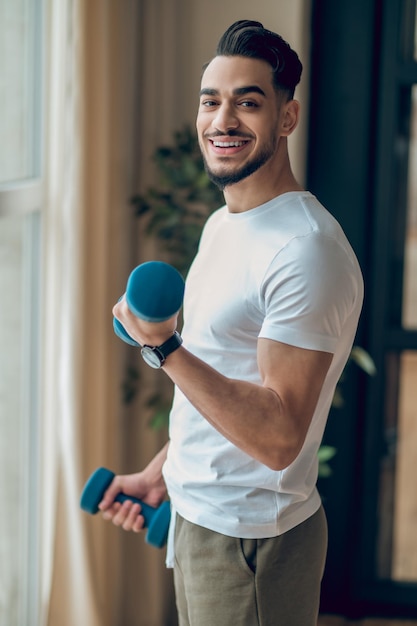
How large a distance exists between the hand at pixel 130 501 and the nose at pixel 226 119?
2.29 feet

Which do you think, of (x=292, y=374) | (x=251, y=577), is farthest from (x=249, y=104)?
(x=251, y=577)

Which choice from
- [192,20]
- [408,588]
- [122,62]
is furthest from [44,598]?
[192,20]

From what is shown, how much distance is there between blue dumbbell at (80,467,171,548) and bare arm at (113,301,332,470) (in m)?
0.41

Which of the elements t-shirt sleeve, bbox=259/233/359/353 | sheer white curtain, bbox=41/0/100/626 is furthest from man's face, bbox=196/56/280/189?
sheer white curtain, bbox=41/0/100/626

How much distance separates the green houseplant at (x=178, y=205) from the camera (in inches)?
103

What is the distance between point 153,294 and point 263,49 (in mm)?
443

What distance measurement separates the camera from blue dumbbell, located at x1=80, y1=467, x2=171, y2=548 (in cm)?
164

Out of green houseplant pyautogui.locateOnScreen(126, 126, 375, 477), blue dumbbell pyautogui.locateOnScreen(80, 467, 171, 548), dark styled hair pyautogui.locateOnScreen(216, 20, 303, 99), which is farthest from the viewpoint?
green houseplant pyautogui.locateOnScreen(126, 126, 375, 477)

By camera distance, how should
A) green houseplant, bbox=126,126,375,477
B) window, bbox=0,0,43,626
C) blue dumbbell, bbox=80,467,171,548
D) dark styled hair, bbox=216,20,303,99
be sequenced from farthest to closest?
green houseplant, bbox=126,126,375,477, window, bbox=0,0,43,626, blue dumbbell, bbox=80,467,171,548, dark styled hair, bbox=216,20,303,99

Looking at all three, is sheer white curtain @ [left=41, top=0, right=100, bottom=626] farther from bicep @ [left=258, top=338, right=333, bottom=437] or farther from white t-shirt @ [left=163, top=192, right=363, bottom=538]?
bicep @ [left=258, top=338, right=333, bottom=437]

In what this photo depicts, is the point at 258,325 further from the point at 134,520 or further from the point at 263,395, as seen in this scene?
the point at 134,520

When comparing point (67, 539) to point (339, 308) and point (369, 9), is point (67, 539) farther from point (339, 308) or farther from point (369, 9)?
point (369, 9)

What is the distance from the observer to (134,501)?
1699 mm

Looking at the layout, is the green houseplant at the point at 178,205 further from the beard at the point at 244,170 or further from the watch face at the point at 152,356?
the watch face at the point at 152,356
